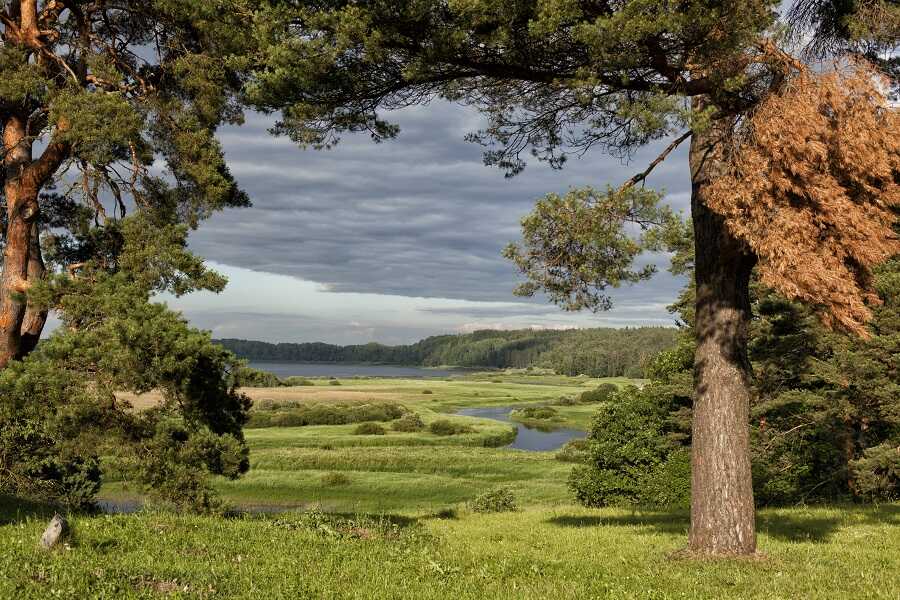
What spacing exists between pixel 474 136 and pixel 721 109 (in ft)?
18.0

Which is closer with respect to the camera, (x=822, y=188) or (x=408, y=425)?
(x=822, y=188)

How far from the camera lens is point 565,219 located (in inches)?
Result: 524

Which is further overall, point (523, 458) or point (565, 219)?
point (523, 458)

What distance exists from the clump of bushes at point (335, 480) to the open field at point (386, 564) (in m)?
34.6

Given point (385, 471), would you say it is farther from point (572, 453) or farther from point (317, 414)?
point (317, 414)

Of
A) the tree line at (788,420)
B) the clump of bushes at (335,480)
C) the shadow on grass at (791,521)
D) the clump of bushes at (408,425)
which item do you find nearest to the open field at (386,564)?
the shadow on grass at (791,521)

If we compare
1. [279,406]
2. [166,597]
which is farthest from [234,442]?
[279,406]

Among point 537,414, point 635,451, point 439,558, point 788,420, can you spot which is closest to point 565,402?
point 537,414

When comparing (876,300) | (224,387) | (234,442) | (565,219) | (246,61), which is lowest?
(234,442)

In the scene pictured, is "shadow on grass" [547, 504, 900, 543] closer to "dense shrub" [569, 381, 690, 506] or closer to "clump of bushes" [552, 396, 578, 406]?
"dense shrub" [569, 381, 690, 506]

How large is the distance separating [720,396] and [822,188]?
382 centimetres

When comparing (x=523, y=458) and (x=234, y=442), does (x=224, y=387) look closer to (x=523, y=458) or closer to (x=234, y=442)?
(x=234, y=442)

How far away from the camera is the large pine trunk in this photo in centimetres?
1747

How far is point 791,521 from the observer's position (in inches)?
671
